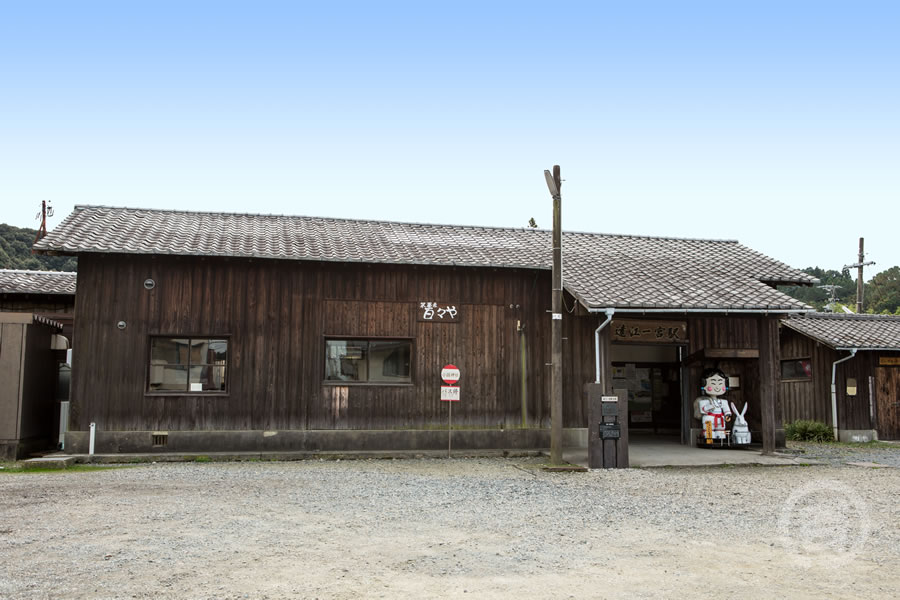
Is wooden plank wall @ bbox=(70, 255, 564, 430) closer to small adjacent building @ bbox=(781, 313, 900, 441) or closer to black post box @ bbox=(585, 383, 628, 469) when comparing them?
black post box @ bbox=(585, 383, 628, 469)

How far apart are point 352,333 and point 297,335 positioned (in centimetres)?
101

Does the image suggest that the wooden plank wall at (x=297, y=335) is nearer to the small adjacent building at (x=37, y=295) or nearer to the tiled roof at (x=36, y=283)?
the small adjacent building at (x=37, y=295)

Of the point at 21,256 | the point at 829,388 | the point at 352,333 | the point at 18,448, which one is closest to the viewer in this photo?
the point at 18,448

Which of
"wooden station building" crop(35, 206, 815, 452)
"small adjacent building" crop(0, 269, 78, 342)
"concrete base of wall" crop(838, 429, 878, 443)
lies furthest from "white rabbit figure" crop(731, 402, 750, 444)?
"small adjacent building" crop(0, 269, 78, 342)

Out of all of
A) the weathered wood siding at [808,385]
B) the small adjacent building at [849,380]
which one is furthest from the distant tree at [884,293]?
the weathered wood siding at [808,385]

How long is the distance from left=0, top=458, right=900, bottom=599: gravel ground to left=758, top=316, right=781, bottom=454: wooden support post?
2430 millimetres

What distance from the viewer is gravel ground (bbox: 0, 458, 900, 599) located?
17.4ft

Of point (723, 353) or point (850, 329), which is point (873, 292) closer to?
point (850, 329)

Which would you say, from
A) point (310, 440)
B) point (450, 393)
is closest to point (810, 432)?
point (450, 393)

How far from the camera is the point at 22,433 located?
42.2ft

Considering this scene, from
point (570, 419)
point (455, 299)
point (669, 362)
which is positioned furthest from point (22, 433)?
point (669, 362)

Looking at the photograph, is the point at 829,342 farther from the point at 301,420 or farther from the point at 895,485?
the point at 301,420

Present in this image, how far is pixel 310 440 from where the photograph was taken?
13.8 meters

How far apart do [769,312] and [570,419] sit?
4136 mm
